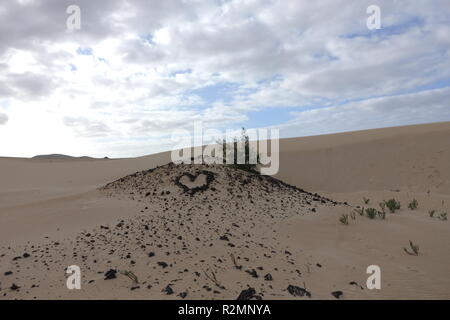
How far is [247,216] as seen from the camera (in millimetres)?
6844

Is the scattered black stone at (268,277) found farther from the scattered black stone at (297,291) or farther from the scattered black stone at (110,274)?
the scattered black stone at (110,274)

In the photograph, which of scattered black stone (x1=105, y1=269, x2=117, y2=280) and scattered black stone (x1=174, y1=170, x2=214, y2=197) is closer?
scattered black stone (x1=105, y1=269, x2=117, y2=280)

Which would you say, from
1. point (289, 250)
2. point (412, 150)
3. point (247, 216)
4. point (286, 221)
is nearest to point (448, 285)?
point (289, 250)

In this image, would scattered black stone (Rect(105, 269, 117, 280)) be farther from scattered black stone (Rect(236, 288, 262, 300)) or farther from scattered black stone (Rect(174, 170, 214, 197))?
scattered black stone (Rect(174, 170, 214, 197))

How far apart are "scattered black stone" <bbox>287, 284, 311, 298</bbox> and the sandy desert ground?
0.01 metres

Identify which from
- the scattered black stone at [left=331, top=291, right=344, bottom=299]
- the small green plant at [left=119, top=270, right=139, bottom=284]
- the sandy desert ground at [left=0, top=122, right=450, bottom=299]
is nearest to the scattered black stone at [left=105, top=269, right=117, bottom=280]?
the sandy desert ground at [left=0, top=122, right=450, bottom=299]

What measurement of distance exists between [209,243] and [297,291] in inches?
71.4

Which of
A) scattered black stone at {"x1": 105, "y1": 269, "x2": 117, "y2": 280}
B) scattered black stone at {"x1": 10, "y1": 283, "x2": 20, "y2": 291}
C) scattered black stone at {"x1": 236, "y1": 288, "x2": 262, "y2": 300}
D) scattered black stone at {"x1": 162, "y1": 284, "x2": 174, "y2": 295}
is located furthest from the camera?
scattered black stone at {"x1": 105, "y1": 269, "x2": 117, "y2": 280}

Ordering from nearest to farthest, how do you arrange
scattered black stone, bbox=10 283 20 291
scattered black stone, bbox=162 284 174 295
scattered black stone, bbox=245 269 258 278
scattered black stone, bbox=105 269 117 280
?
scattered black stone, bbox=162 284 174 295, scattered black stone, bbox=10 283 20 291, scattered black stone, bbox=105 269 117 280, scattered black stone, bbox=245 269 258 278

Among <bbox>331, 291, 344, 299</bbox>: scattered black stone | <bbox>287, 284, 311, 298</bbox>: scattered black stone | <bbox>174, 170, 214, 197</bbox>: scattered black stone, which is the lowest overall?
<bbox>331, 291, 344, 299</bbox>: scattered black stone

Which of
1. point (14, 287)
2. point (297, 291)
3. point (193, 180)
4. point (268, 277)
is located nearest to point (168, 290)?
point (268, 277)

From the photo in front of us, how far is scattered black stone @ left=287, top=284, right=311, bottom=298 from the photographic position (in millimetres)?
4055
